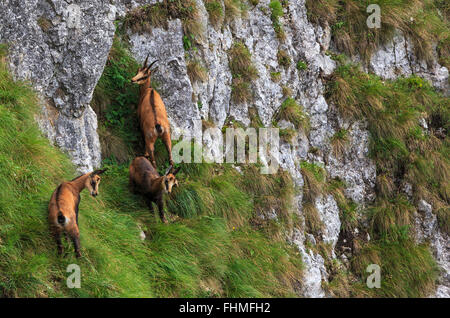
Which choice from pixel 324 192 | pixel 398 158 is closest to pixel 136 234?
pixel 324 192

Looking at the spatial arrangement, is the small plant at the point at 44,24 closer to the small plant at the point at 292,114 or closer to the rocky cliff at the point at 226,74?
the rocky cliff at the point at 226,74

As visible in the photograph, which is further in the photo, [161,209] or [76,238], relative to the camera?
[161,209]

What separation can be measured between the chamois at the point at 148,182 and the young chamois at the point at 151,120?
35cm

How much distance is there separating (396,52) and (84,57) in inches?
330

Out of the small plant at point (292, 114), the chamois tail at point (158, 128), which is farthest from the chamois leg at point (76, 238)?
the small plant at point (292, 114)

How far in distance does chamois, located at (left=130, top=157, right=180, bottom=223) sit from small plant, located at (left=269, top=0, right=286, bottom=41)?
5.14 m

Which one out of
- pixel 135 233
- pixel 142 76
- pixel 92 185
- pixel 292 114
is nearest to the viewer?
pixel 92 185

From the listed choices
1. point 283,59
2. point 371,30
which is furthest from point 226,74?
point 371,30

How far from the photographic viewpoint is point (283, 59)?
10.6m

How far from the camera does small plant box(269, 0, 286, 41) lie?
10.7 metres

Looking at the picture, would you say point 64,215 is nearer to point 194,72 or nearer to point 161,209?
point 161,209

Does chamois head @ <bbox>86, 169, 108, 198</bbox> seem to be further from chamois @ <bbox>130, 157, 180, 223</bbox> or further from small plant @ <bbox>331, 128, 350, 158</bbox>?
small plant @ <bbox>331, 128, 350, 158</bbox>

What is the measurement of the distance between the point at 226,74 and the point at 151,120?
275 cm

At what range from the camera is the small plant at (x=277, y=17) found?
10.7 m
